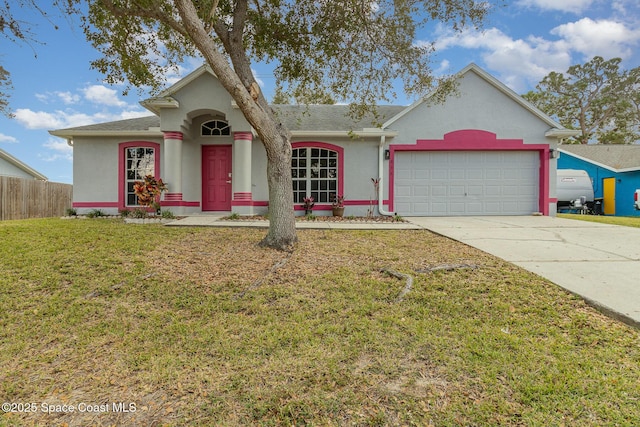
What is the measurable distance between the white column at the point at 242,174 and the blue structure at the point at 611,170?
1933 centimetres

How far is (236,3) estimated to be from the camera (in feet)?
21.0

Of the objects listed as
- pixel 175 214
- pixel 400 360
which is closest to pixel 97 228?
pixel 175 214

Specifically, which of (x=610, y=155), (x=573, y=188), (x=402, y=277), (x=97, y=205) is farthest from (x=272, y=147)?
(x=610, y=155)

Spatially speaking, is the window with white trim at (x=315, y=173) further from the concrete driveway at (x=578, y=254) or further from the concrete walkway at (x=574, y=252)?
the concrete driveway at (x=578, y=254)

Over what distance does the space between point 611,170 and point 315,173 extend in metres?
17.6

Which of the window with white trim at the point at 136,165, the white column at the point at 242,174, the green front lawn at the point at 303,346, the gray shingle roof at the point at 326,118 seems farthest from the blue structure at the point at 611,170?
the window with white trim at the point at 136,165

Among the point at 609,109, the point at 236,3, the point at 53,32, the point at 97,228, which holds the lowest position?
the point at 97,228

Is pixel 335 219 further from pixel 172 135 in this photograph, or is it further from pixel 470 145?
pixel 172 135

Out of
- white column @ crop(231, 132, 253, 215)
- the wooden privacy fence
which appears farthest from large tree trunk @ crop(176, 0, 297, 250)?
the wooden privacy fence

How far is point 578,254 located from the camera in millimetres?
5281

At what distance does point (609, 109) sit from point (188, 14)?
1272 inches

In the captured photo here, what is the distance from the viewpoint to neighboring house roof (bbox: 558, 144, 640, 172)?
58.1 feet

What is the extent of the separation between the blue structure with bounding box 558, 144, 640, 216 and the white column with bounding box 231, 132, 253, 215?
19329 millimetres

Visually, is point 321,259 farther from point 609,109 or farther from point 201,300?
point 609,109
